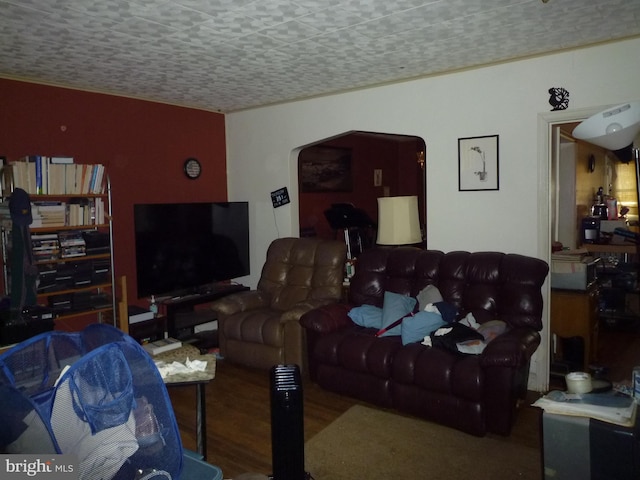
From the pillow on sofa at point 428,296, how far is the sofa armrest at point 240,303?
1557 mm

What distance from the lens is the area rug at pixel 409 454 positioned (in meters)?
2.53

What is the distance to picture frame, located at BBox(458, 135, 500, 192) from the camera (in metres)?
3.73

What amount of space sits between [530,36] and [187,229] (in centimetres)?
327

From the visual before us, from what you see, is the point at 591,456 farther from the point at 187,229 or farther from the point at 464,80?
the point at 187,229

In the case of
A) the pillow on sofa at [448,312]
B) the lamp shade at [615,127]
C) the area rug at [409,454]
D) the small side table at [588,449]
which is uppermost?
the lamp shade at [615,127]

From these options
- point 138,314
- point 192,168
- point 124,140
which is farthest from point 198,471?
point 192,168

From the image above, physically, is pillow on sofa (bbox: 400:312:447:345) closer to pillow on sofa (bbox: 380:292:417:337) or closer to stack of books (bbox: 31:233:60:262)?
pillow on sofa (bbox: 380:292:417:337)

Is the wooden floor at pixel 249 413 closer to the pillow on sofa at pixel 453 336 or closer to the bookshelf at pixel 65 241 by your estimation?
the pillow on sofa at pixel 453 336

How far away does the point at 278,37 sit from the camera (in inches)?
117

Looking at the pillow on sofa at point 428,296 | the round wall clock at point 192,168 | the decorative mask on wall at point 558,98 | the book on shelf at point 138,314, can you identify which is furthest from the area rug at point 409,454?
the round wall clock at point 192,168

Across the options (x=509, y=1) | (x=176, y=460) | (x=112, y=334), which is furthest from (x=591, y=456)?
(x=509, y=1)

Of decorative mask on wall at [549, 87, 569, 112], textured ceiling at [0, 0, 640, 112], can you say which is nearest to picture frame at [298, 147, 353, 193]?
textured ceiling at [0, 0, 640, 112]

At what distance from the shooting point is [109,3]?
2420 millimetres

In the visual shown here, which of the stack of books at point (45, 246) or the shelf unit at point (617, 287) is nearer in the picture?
the stack of books at point (45, 246)
